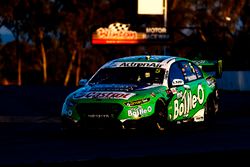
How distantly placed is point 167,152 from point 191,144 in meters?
1.25

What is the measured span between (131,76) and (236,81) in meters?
27.2

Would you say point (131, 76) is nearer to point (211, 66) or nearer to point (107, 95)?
point (107, 95)

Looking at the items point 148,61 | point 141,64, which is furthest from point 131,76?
point 148,61

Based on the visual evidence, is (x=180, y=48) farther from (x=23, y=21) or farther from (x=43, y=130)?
(x=43, y=130)

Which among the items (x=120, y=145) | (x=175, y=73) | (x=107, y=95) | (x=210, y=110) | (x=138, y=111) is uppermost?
(x=175, y=73)

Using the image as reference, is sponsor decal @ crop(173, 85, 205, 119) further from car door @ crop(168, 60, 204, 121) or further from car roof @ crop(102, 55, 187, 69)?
car roof @ crop(102, 55, 187, 69)

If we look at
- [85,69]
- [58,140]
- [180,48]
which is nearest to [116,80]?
[58,140]

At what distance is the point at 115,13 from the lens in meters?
69.8

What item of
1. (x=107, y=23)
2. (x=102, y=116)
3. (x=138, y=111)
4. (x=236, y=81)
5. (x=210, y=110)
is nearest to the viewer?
(x=102, y=116)

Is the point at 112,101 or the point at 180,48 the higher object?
the point at 112,101

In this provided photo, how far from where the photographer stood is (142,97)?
12.8 m

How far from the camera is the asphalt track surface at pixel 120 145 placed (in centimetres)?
852

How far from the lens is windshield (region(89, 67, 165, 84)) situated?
13.7m

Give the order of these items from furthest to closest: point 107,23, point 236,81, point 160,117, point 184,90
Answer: point 107,23, point 236,81, point 184,90, point 160,117
